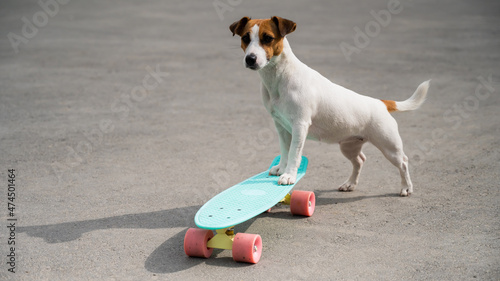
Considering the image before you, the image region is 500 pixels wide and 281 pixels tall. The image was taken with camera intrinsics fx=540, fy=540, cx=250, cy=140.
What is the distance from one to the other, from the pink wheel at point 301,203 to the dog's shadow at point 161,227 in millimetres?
106

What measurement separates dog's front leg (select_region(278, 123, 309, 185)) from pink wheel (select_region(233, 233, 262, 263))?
85cm

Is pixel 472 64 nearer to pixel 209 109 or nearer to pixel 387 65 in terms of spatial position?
pixel 387 65

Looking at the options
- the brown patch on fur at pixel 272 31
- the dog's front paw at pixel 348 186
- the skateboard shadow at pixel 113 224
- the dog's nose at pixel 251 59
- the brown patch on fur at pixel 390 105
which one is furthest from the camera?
the dog's front paw at pixel 348 186

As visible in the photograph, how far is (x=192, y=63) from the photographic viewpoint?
35.9 ft

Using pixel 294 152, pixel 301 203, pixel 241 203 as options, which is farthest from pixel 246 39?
pixel 301 203

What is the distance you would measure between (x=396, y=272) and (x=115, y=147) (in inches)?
163

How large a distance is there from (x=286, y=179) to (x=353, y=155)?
104 cm

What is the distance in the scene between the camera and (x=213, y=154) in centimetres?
657

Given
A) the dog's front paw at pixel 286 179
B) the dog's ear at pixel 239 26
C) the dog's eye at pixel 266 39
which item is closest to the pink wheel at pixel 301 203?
the dog's front paw at pixel 286 179

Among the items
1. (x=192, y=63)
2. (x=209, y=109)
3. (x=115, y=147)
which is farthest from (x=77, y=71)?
(x=115, y=147)

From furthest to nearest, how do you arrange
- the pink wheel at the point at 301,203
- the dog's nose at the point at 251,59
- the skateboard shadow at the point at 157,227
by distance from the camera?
the pink wheel at the point at 301,203
the dog's nose at the point at 251,59
the skateboard shadow at the point at 157,227

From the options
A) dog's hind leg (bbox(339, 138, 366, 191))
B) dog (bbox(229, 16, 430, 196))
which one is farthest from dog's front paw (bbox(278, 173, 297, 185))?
dog's hind leg (bbox(339, 138, 366, 191))

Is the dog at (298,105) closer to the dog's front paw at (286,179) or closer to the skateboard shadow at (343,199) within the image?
the dog's front paw at (286,179)

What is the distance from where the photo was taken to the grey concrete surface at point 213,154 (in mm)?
4055
